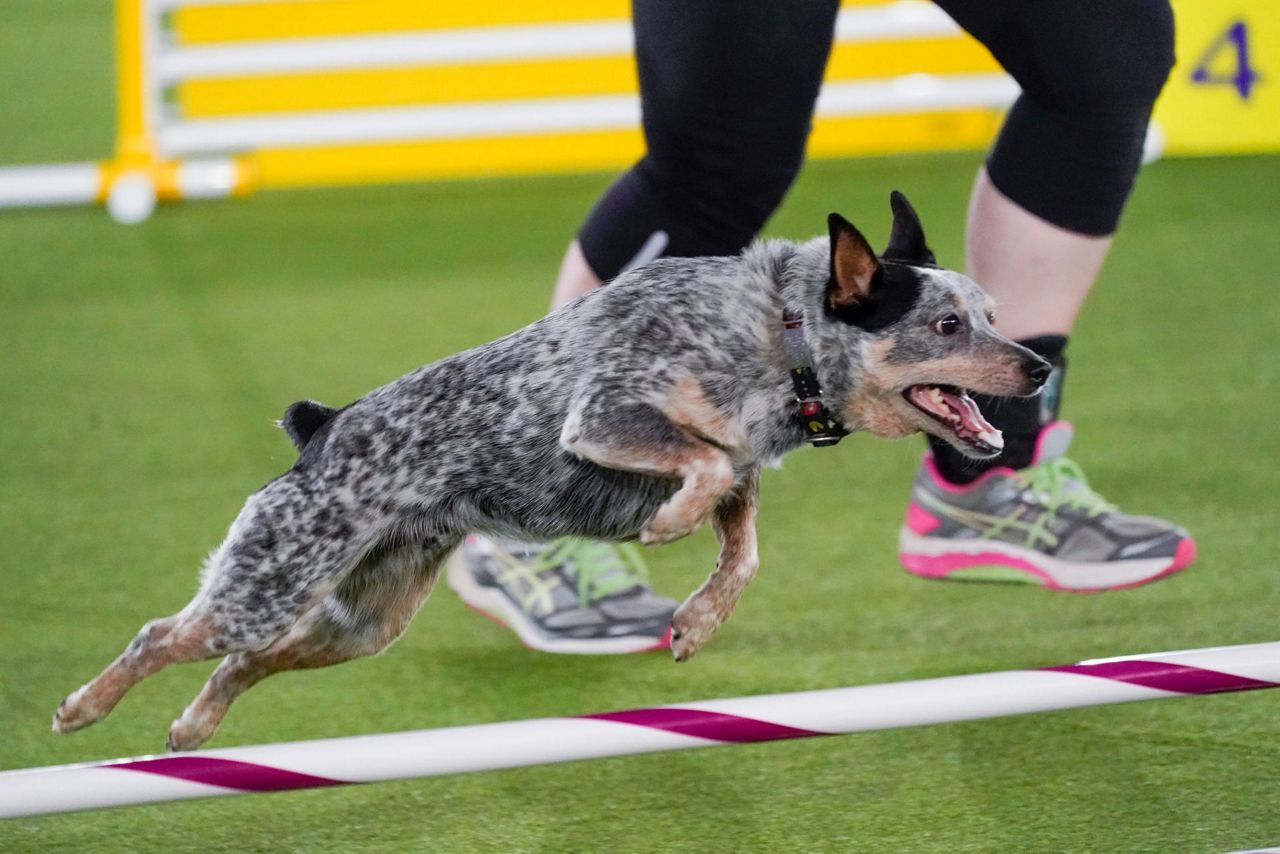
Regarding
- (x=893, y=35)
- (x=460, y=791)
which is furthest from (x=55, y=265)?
(x=460, y=791)

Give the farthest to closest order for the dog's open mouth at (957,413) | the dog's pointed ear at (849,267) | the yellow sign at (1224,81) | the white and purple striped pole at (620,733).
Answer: the yellow sign at (1224,81)
the white and purple striped pole at (620,733)
the dog's open mouth at (957,413)
the dog's pointed ear at (849,267)

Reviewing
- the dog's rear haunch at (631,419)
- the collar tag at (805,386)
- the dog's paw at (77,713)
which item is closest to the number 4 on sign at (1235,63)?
the dog's rear haunch at (631,419)

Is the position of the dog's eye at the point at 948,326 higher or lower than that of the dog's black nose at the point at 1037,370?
higher

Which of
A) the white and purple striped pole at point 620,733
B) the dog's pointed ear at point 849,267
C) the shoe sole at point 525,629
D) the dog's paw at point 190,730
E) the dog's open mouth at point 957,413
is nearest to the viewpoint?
the dog's pointed ear at point 849,267

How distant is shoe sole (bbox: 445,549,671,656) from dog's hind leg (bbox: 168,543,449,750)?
2.14 feet

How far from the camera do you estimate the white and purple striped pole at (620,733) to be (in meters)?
1.50

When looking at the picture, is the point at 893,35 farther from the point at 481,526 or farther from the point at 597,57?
the point at 481,526

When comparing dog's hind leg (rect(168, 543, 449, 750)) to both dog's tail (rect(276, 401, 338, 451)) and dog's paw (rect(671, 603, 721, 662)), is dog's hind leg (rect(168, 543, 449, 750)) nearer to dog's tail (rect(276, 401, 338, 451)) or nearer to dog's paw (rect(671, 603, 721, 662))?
dog's tail (rect(276, 401, 338, 451))

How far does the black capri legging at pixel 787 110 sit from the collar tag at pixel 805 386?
0.40m

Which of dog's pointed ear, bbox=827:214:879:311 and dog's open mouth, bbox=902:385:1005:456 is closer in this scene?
dog's pointed ear, bbox=827:214:879:311

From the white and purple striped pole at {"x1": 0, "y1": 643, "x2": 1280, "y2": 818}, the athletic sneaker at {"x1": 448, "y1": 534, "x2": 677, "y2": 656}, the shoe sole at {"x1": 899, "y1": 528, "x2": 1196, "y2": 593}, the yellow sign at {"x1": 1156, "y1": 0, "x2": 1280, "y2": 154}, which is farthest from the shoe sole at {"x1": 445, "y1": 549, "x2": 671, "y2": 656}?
the yellow sign at {"x1": 1156, "y1": 0, "x2": 1280, "y2": 154}

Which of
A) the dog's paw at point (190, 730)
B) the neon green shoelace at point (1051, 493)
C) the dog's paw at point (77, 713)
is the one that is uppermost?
the dog's paw at point (77, 713)

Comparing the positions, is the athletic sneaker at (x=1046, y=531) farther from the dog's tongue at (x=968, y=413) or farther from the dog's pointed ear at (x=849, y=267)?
the dog's pointed ear at (x=849, y=267)

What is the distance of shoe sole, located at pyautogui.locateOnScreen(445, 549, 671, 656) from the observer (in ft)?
7.65
